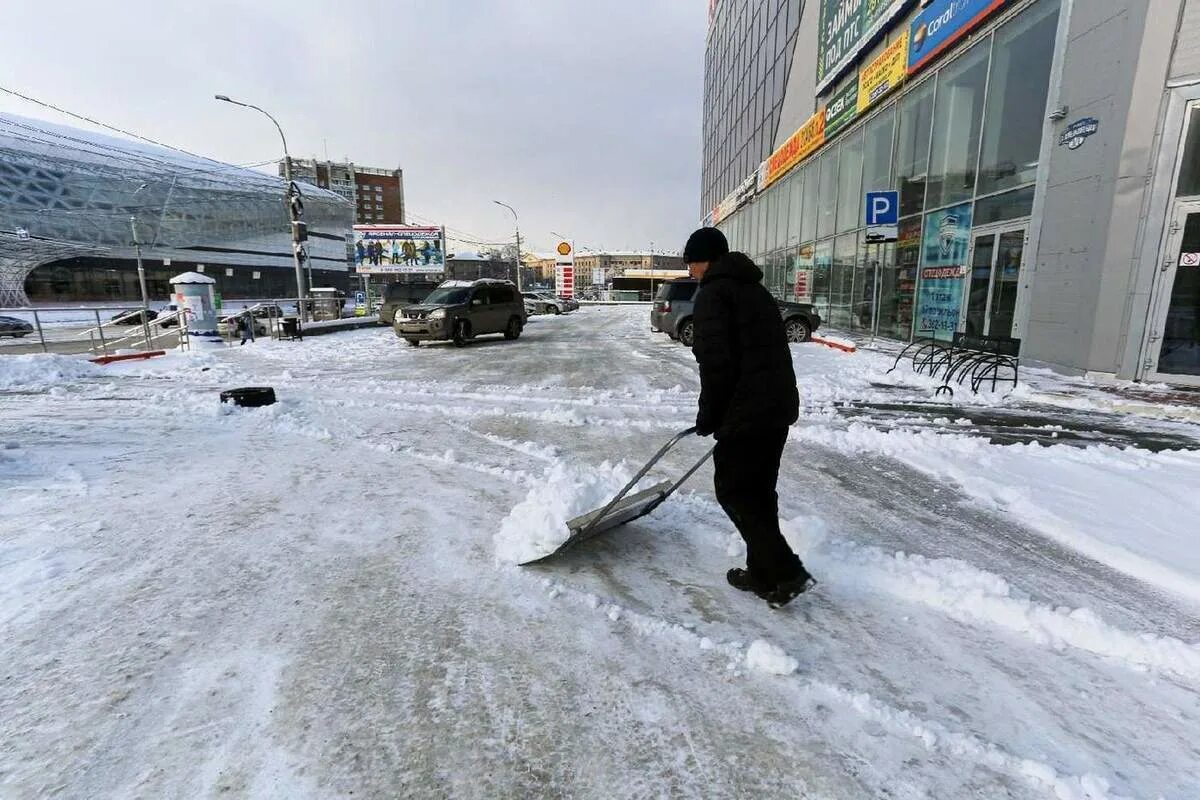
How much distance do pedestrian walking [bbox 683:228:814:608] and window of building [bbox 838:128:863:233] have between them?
59.4 ft

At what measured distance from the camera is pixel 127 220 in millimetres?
68250

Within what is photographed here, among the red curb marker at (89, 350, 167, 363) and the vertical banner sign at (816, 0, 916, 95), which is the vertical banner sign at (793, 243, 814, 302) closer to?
the vertical banner sign at (816, 0, 916, 95)

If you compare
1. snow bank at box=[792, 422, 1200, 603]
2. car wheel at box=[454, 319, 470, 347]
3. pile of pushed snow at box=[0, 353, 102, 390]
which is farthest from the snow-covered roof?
snow bank at box=[792, 422, 1200, 603]

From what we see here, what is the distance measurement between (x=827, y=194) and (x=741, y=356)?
71.0ft

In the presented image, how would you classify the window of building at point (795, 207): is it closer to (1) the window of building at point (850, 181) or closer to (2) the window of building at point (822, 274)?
(2) the window of building at point (822, 274)

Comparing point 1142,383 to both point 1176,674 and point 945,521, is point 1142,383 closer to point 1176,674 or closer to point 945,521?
point 945,521

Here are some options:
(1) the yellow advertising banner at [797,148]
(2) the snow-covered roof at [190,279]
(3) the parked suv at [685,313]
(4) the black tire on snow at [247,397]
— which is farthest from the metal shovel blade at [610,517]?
(1) the yellow advertising banner at [797,148]

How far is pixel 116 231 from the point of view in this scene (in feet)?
221

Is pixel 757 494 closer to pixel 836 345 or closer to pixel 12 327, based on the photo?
pixel 836 345

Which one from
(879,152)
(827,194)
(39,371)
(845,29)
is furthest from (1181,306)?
(39,371)

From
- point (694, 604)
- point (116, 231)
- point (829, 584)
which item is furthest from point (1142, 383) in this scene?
point (116, 231)

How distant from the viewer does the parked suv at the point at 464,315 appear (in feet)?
52.1

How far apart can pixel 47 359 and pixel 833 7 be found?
24693 millimetres

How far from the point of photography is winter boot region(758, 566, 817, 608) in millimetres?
2836
